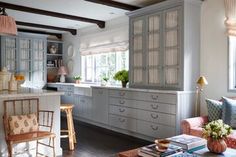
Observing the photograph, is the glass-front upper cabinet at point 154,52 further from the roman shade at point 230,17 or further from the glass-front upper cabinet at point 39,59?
the glass-front upper cabinet at point 39,59

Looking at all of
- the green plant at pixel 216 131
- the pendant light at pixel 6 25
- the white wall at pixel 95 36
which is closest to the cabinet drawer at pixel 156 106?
the green plant at pixel 216 131

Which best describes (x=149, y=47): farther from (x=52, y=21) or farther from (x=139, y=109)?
(x=52, y=21)

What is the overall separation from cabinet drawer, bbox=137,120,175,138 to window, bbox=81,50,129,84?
1.75 m

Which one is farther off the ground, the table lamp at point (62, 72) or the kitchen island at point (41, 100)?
the table lamp at point (62, 72)

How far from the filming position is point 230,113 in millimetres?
3213

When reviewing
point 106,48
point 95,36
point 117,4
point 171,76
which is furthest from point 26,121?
point 95,36

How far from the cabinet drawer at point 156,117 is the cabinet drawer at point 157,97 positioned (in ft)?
0.77

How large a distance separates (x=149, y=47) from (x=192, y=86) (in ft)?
3.50

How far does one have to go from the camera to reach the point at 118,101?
4953 mm

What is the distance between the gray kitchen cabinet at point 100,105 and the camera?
5305 mm

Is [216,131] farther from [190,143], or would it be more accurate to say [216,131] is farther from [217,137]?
[190,143]

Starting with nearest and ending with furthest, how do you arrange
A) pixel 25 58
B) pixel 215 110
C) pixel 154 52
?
pixel 215 110
pixel 154 52
pixel 25 58

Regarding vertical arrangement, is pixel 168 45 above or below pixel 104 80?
above

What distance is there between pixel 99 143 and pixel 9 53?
169 inches
